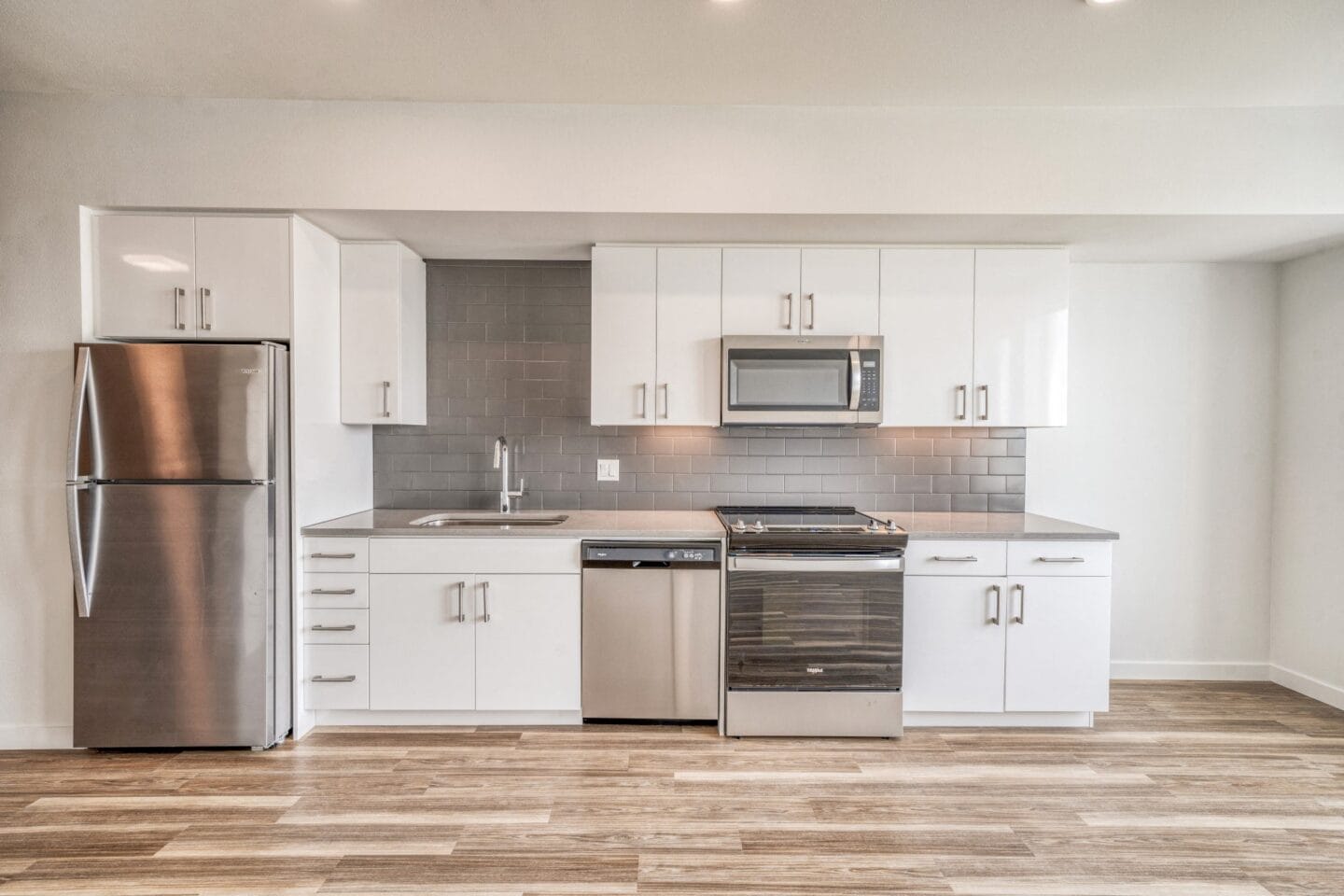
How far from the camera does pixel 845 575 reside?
2916 mm

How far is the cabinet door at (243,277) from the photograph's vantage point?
2822 millimetres

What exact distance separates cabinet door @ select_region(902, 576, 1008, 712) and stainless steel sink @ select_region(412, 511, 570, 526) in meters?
1.66

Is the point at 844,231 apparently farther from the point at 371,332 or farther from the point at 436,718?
the point at 436,718

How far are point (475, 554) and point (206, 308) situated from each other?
1.48 meters

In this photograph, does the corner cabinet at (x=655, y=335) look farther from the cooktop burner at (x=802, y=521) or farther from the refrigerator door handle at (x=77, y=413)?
the refrigerator door handle at (x=77, y=413)

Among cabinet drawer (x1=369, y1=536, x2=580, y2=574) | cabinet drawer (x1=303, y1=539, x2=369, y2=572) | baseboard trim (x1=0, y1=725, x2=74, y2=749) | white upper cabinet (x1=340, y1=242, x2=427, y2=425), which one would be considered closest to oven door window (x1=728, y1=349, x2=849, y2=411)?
cabinet drawer (x1=369, y1=536, x2=580, y2=574)

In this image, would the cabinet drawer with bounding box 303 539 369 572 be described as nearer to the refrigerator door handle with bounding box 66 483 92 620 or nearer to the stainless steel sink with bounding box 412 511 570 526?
the stainless steel sink with bounding box 412 511 570 526

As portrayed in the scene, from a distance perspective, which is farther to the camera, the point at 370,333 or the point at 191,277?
the point at 370,333

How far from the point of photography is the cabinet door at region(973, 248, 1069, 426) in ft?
10.6

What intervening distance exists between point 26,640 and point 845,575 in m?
3.33

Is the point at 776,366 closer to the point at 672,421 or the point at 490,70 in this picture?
the point at 672,421

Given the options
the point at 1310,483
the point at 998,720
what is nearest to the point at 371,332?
the point at 998,720

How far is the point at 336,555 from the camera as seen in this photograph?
2.95 metres

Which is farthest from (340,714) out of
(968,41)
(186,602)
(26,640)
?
(968,41)
